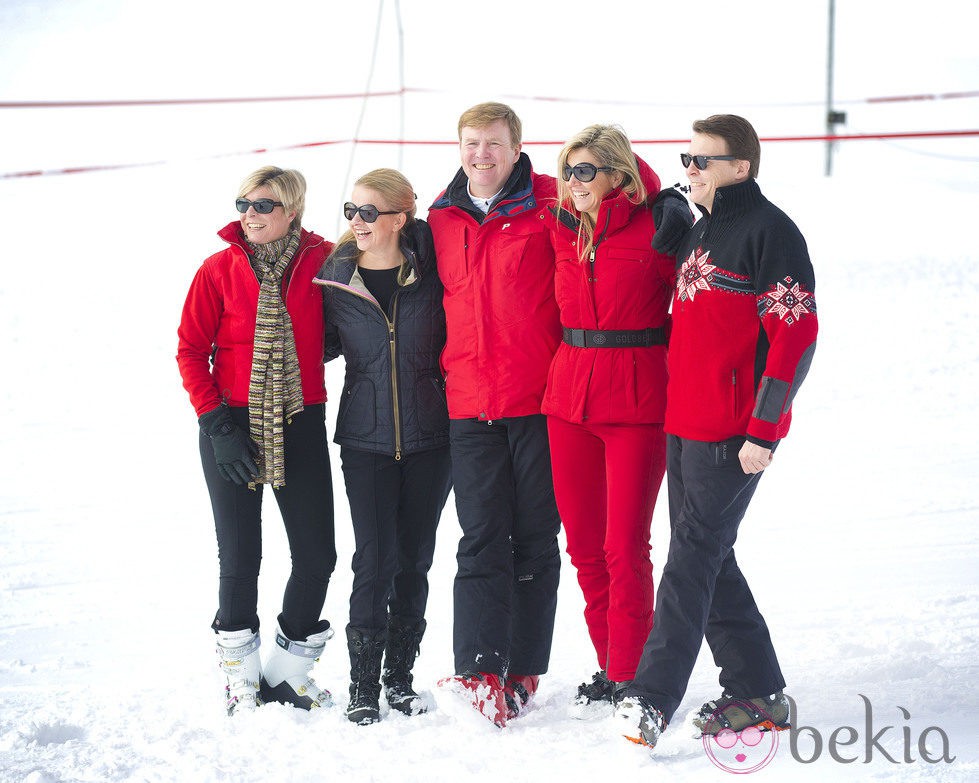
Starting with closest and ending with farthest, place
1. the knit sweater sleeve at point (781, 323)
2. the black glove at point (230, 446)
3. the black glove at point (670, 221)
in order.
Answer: the knit sweater sleeve at point (781, 323) < the black glove at point (670, 221) < the black glove at point (230, 446)

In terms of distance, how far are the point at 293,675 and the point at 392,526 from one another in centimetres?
50

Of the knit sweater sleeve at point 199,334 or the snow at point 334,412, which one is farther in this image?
the knit sweater sleeve at point 199,334

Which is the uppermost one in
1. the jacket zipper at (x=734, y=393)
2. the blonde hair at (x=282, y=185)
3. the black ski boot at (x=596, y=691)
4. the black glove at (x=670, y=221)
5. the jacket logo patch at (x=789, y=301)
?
the blonde hair at (x=282, y=185)

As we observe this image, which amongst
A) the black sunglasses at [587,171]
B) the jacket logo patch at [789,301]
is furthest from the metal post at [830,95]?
the jacket logo patch at [789,301]

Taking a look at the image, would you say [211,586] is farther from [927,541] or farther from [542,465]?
[927,541]

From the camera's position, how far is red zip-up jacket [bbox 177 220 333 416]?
2711 millimetres

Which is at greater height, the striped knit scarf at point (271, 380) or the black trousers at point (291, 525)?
the striped knit scarf at point (271, 380)

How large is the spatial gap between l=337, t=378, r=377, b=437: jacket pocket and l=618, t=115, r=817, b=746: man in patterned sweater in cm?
80

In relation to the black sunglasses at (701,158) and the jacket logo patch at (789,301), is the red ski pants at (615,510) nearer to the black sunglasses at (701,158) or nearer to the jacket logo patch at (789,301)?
the jacket logo patch at (789,301)

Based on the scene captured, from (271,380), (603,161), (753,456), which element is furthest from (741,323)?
(271,380)

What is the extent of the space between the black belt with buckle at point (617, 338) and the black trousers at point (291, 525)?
2.52 feet

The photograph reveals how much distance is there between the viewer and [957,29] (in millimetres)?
15852

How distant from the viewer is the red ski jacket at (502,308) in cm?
269

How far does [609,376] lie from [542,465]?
1.09 feet
